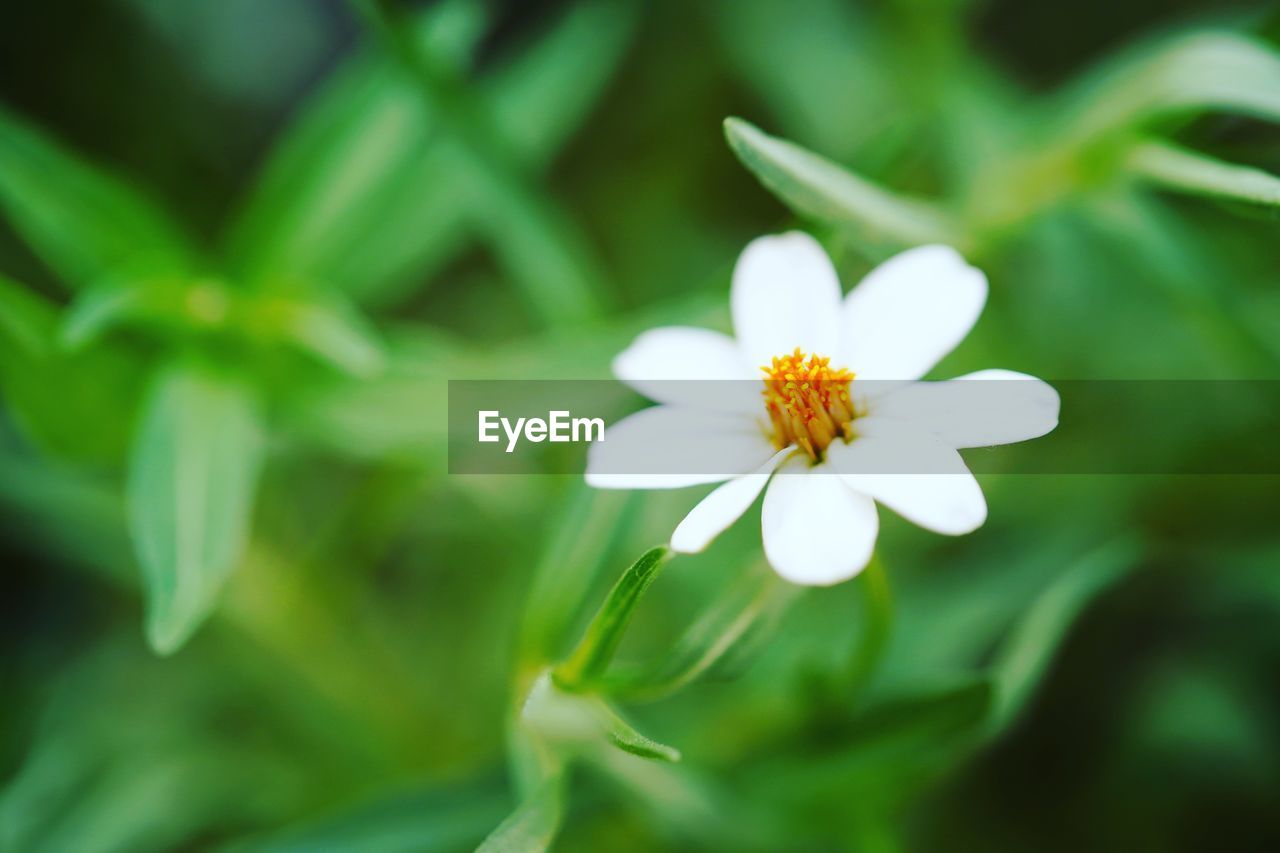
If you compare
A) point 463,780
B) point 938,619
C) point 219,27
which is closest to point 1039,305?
point 938,619

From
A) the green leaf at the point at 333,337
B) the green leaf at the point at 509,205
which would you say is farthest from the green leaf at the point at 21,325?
the green leaf at the point at 509,205

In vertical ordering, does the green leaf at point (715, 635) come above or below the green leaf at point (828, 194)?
below

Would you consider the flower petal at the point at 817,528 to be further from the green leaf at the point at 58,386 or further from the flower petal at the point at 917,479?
the green leaf at the point at 58,386

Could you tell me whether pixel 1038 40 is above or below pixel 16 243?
above

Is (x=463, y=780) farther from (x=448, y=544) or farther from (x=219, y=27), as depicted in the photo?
(x=219, y=27)

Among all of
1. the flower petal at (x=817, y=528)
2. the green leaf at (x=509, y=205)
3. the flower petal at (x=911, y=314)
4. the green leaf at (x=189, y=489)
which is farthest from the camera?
the green leaf at (x=509, y=205)

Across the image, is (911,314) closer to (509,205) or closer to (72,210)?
(509,205)

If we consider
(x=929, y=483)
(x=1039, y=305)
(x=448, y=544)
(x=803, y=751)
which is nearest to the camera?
(x=929, y=483)
